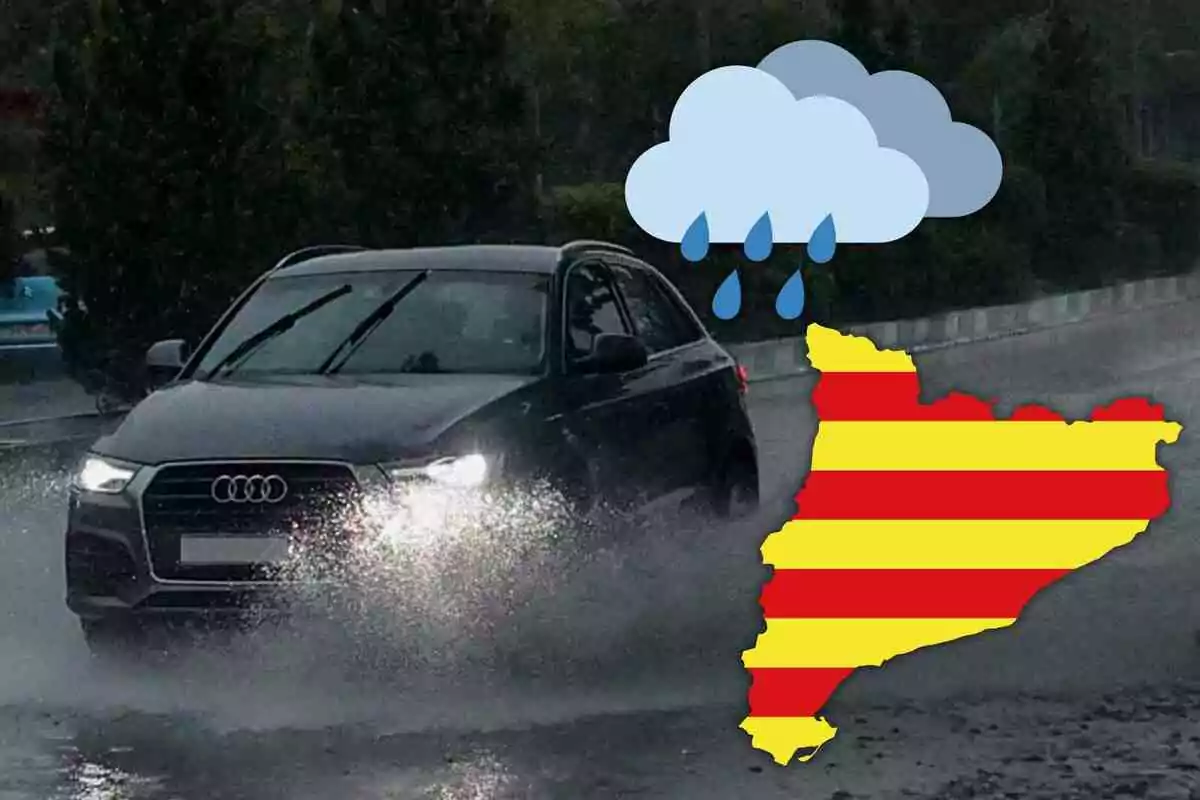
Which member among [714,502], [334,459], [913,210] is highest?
[334,459]

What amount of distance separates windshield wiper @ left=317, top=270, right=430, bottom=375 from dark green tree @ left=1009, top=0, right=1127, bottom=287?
150 feet

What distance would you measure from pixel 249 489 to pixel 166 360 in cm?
192

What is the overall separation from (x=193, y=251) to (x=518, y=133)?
5.65 metres

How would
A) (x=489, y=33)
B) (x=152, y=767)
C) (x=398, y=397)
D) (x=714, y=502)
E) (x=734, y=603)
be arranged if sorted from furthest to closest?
(x=489, y=33)
(x=714, y=502)
(x=734, y=603)
(x=398, y=397)
(x=152, y=767)

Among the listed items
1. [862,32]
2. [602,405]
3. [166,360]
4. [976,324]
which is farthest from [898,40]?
[602,405]

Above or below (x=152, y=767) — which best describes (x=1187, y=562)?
below

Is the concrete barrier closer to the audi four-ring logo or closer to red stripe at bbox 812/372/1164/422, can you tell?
red stripe at bbox 812/372/1164/422

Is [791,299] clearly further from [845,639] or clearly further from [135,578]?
[135,578]

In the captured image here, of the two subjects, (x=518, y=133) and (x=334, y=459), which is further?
(x=518, y=133)

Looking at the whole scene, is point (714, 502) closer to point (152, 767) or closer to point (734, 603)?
point (734, 603)

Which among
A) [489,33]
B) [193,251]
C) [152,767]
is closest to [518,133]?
[489,33]

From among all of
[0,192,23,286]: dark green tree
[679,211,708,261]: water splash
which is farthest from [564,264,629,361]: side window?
[679,211,708,261]: water splash

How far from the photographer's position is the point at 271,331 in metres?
9.40

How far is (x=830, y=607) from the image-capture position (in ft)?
28.6
